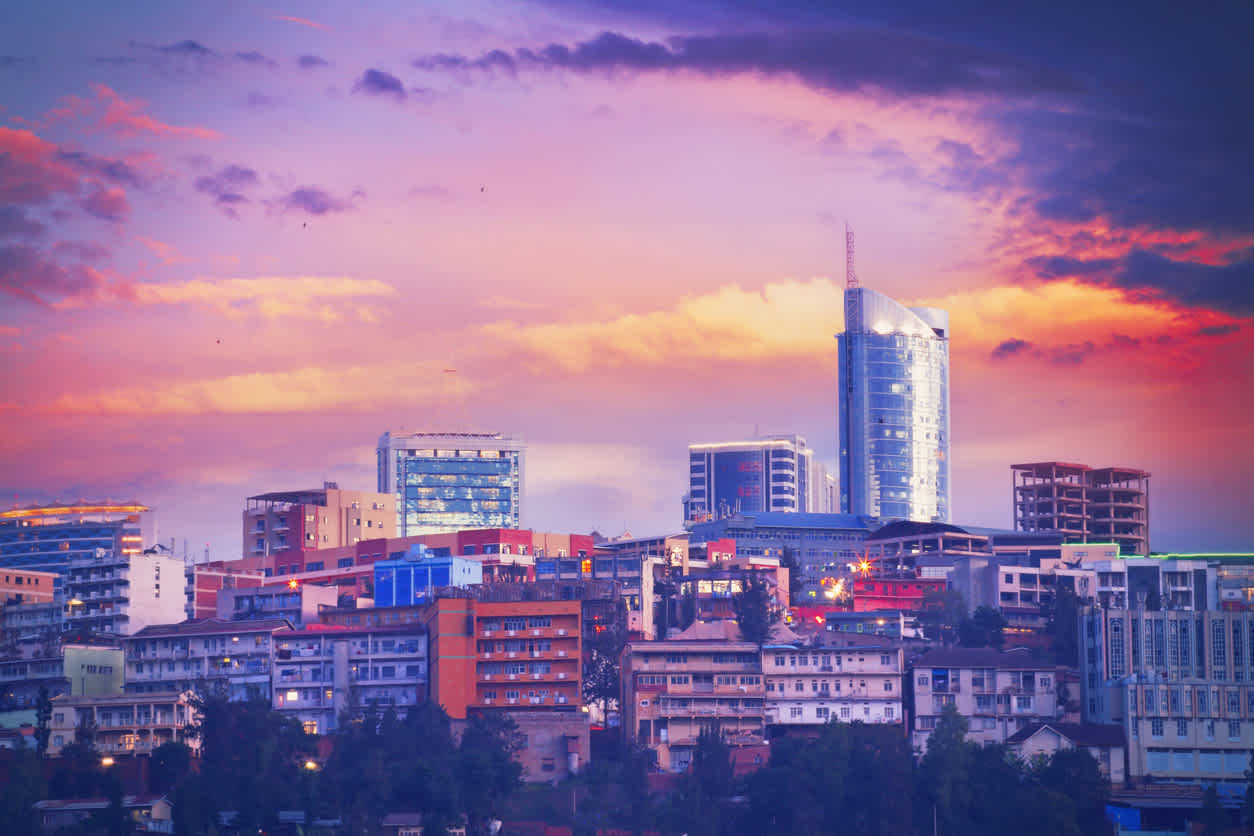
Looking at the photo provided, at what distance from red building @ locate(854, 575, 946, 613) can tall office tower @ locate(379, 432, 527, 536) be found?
235 feet

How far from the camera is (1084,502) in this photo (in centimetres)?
16212

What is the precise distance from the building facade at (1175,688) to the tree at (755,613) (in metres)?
16.2

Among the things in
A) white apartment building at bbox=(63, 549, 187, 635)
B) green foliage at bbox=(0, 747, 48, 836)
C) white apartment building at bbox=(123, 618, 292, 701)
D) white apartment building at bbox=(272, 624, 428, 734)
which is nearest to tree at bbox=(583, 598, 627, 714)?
white apartment building at bbox=(272, 624, 428, 734)

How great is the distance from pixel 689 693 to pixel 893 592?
34102 millimetres

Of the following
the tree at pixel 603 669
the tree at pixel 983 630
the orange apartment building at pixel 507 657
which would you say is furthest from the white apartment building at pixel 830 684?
the tree at pixel 983 630

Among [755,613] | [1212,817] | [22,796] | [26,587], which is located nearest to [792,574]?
[755,613]

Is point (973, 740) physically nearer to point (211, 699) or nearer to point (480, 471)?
point (211, 699)

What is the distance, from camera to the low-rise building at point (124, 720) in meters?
92.6

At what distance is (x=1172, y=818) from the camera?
82.2 m

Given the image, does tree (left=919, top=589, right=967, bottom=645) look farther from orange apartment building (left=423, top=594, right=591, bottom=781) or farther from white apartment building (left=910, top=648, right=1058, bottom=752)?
orange apartment building (left=423, top=594, right=591, bottom=781)

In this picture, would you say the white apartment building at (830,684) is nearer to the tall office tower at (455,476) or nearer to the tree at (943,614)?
the tree at (943,614)

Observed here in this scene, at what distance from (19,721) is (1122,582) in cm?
6543

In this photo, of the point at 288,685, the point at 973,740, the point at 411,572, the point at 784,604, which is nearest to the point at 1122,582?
the point at 784,604

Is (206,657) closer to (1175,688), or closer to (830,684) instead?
(830,684)
